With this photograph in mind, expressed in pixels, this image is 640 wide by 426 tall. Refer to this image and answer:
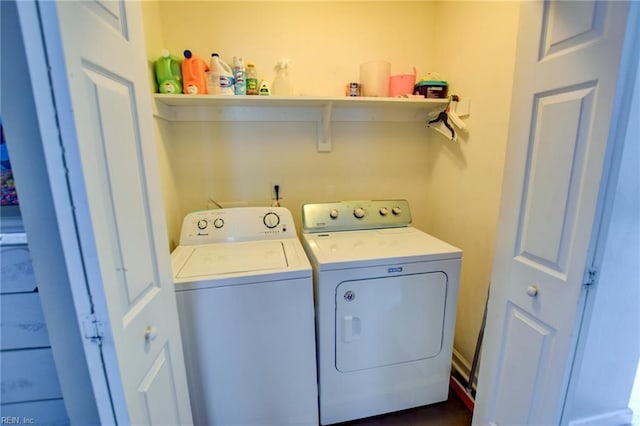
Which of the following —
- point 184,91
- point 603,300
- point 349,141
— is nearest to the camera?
point 603,300

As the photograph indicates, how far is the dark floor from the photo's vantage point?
1.66 metres

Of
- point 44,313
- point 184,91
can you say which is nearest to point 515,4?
point 184,91

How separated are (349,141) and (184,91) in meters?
1.15

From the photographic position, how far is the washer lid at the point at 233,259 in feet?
4.42

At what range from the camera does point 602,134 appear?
0.81 m

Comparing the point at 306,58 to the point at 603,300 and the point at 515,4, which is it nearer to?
the point at 515,4

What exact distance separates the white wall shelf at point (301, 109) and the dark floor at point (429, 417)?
69.9 inches

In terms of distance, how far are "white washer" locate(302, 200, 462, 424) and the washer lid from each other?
0.68ft

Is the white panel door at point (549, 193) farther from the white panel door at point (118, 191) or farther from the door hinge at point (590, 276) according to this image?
the white panel door at point (118, 191)

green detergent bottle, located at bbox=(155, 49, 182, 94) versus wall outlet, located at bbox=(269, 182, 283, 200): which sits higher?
green detergent bottle, located at bbox=(155, 49, 182, 94)

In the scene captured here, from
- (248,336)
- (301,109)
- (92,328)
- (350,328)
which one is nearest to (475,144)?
(301,109)

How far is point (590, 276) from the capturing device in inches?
34.9

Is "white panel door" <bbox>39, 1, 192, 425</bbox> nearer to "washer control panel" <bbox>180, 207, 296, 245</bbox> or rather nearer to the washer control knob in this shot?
"washer control panel" <bbox>180, 207, 296, 245</bbox>

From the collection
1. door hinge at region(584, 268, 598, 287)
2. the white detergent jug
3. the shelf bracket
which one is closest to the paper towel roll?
the shelf bracket
